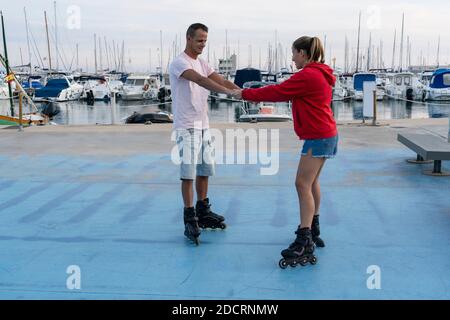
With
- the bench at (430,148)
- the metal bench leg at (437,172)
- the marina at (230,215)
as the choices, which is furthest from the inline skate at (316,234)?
the metal bench leg at (437,172)

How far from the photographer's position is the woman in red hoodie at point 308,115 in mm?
3510

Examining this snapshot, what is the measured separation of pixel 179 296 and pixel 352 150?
580 cm

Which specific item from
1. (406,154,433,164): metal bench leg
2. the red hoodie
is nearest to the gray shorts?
the red hoodie

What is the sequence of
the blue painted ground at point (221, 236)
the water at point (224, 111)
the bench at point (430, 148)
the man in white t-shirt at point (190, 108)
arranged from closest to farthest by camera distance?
the blue painted ground at point (221, 236) → the man in white t-shirt at point (190, 108) → the bench at point (430, 148) → the water at point (224, 111)

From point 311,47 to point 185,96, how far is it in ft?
3.65

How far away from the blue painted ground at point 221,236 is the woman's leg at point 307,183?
356mm

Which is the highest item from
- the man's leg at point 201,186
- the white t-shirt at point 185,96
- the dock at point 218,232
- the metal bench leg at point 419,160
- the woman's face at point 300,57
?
the woman's face at point 300,57

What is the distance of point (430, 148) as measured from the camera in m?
6.00

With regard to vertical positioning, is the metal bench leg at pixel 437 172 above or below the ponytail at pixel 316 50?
below

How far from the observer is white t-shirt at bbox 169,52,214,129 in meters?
4.02

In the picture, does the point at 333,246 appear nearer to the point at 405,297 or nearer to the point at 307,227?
the point at 307,227

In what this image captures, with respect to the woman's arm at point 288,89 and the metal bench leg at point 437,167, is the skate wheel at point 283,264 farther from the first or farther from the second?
the metal bench leg at point 437,167

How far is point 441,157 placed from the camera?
581cm

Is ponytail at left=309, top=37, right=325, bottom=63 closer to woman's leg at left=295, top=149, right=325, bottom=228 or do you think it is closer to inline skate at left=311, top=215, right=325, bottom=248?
woman's leg at left=295, top=149, right=325, bottom=228
